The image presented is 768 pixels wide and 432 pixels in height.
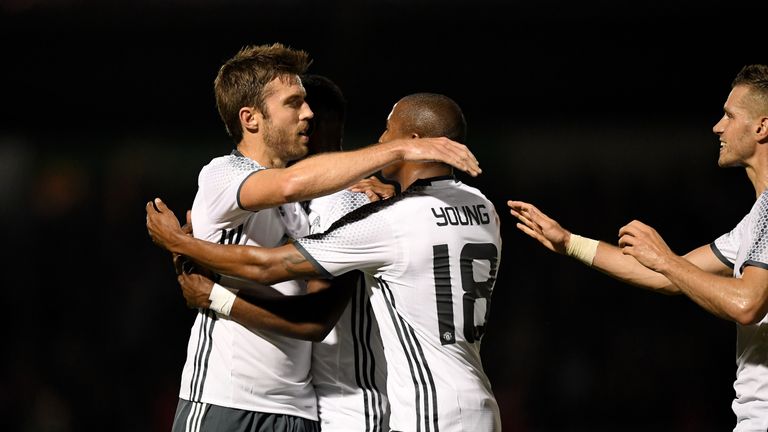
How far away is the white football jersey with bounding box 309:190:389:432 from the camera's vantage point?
11.7 ft

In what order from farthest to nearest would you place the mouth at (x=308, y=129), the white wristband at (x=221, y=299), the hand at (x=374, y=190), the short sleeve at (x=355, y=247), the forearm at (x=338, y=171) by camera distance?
1. the hand at (x=374, y=190)
2. the mouth at (x=308, y=129)
3. the white wristband at (x=221, y=299)
4. the short sleeve at (x=355, y=247)
5. the forearm at (x=338, y=171)

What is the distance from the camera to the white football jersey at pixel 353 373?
11.7ft

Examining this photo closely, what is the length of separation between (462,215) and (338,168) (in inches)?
20.0

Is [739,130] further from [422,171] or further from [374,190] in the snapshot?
[374,190]

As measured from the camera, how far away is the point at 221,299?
3385 millimetres

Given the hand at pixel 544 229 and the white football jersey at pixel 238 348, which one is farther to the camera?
the hand at pixel 544 229

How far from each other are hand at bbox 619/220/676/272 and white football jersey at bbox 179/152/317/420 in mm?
1232

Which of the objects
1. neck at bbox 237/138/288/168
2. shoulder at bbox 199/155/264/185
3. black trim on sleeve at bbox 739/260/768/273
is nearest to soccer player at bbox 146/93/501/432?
shoulder at bbox 199/155/264/185

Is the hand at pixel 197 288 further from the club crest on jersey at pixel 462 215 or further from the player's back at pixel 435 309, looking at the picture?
the club crest on jersey at pixel 462 215

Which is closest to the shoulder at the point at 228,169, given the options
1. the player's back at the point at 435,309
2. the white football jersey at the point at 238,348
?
the white football jersey at the point at 238,348

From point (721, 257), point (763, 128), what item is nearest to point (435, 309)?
point (721, 257)

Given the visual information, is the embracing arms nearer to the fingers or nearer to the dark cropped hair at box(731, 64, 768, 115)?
the dark cropped hair at box(731, 64, 768, 115)

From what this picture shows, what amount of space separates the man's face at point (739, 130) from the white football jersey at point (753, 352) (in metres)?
0.29

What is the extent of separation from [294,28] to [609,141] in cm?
325
